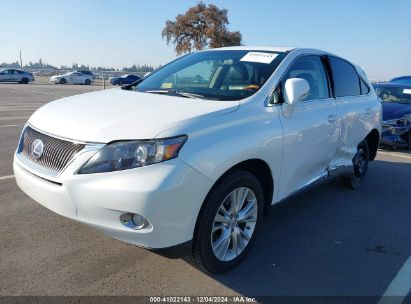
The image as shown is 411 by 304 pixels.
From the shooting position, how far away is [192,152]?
105 inches

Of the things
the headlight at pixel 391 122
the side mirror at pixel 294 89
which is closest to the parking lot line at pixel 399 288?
the side mirror at pixel 294 89

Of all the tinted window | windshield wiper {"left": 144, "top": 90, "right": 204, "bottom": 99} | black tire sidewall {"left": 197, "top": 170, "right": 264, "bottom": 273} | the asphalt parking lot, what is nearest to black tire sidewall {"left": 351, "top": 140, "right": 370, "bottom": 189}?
the asphalt parking lot

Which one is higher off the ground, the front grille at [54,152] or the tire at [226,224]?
the front grille at [54,152]

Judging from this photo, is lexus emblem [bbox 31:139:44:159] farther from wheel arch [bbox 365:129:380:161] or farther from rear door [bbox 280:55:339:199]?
wheel arch [bbox 365:129:380:161]

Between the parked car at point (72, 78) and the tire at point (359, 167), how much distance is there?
37567 millimetres

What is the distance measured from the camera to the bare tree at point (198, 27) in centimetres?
3819

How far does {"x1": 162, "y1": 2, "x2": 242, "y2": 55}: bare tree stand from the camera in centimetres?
3819

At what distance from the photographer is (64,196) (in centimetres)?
272

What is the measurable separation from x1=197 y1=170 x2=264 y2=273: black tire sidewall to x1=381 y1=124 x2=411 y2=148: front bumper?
6.27 m

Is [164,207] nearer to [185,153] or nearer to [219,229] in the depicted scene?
[185,153]

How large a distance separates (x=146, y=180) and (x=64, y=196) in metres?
0.62

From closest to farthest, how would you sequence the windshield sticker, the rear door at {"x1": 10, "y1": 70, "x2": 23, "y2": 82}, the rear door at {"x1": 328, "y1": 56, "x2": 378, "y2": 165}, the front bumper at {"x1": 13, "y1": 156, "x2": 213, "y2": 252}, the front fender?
the front bumper at {"x1": 13, "y1": 156, "x2": 213, "y2": 252} → the front fender → the windshield sticker → the rear door at {"x1": 328, "y1": 56, "x2": 378, "y2": 165} → the rear door at {"x1": 10, "y1": 70, "x2": 23, "y2": 82}

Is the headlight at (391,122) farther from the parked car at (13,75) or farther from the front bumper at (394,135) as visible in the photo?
the parked car at (13,75)

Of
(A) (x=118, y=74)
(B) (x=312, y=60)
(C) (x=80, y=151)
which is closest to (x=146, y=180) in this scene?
(C) (x=80, y=151)
